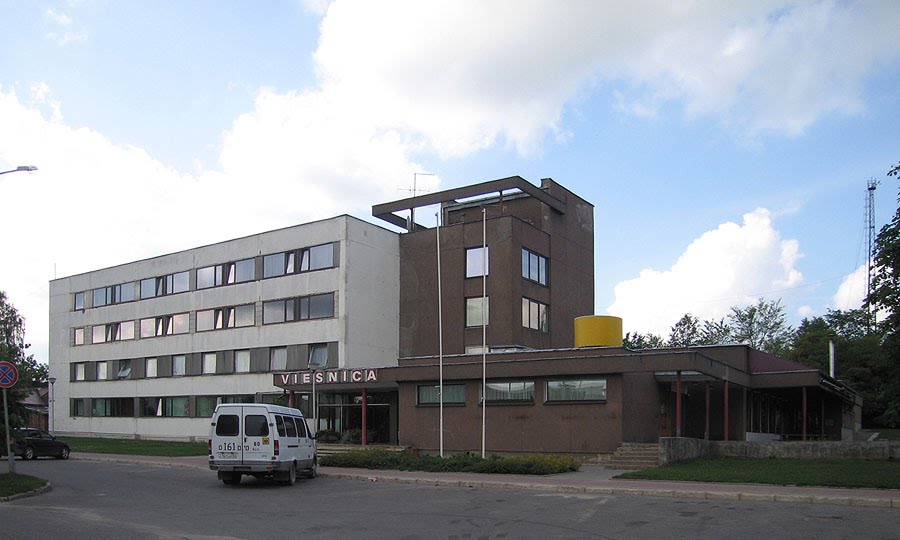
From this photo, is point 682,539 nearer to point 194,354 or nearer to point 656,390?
point 656,390

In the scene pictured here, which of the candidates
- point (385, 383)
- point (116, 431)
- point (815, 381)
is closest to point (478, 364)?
point (385, 383)

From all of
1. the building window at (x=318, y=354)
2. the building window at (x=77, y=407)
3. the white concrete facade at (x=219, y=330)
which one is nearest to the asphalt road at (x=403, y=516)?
the building window at (x=318, y=354)

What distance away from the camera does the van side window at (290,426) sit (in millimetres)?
24145

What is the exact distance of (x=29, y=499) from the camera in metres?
19.8

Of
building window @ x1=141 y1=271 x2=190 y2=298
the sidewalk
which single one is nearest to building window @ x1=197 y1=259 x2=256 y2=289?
building window @ x1=141 y1=271 x2=190 y2=298

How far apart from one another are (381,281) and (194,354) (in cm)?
1508

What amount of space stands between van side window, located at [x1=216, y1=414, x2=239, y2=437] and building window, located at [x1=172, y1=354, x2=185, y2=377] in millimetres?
33887

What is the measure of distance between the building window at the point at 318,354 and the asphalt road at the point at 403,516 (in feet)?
76.7

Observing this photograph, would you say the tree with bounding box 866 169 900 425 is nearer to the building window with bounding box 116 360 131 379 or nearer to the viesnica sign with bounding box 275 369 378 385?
the viesnica sign with bounding box 275 369 378 385

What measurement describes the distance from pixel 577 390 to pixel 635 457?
363 cm

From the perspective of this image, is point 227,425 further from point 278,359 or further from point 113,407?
point 113,407

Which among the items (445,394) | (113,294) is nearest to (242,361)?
(113,294)

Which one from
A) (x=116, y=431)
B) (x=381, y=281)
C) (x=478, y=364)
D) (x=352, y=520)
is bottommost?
(x=116, y=431)

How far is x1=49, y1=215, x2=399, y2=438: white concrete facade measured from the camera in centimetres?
4644
